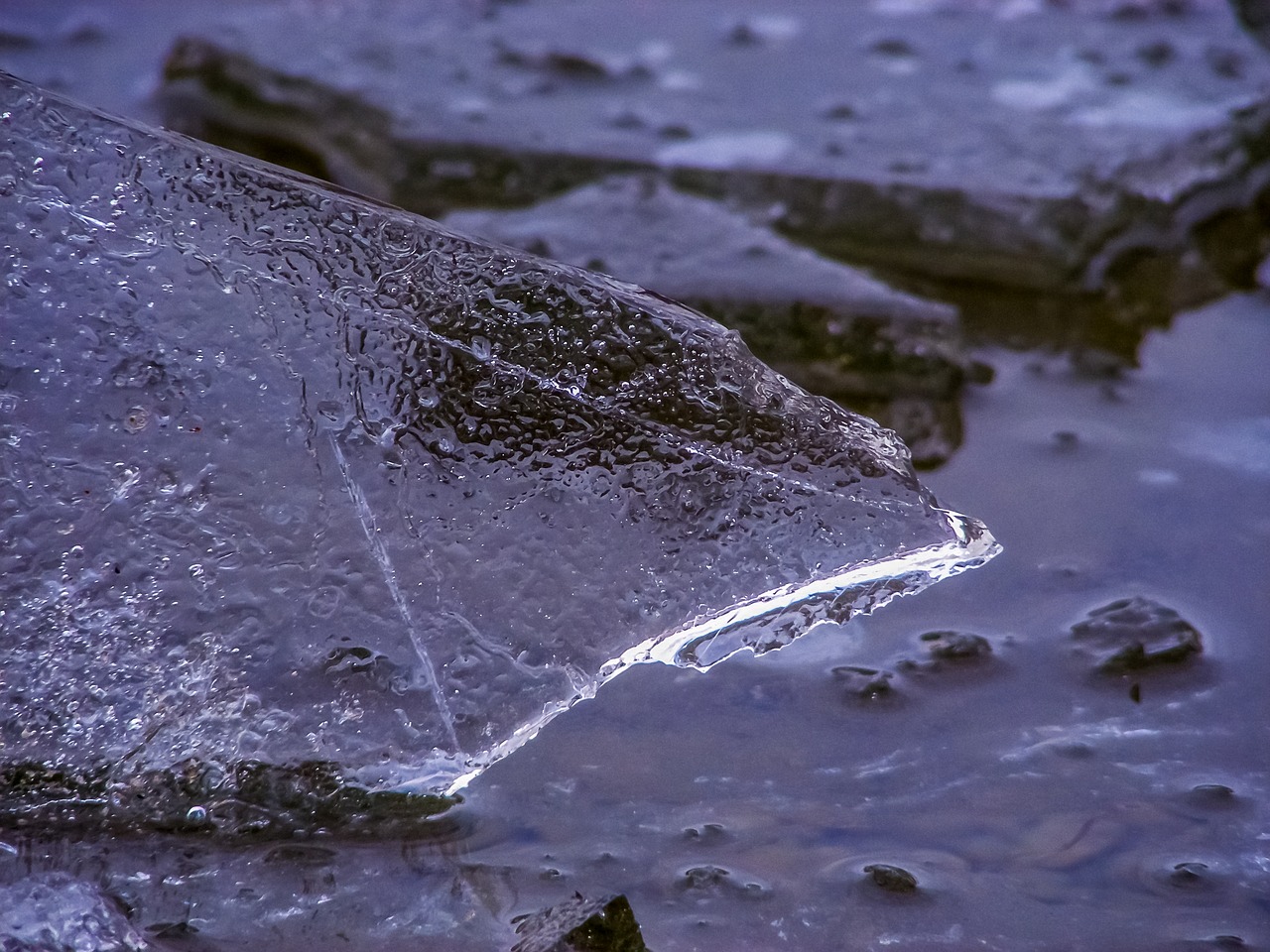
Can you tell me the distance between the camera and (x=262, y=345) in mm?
1416

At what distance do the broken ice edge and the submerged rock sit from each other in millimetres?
848

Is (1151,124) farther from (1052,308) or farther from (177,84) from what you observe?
(177,84)

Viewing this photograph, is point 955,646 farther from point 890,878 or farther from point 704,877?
point 704,877

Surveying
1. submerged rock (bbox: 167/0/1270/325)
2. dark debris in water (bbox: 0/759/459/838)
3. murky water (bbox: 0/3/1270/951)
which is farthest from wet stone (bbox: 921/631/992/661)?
submerged rock (bbox: 167/0/1270/325)

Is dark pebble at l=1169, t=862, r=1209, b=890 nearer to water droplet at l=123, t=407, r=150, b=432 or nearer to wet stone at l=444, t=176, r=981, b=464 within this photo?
wet stone at l=444, t=176, r=981, b=464

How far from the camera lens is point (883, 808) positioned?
1.35 metres

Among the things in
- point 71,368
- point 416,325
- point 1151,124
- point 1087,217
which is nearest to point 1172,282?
point 1087,217

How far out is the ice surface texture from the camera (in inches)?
53.2

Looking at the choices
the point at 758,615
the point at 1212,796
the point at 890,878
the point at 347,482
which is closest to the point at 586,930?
the point at 890,878

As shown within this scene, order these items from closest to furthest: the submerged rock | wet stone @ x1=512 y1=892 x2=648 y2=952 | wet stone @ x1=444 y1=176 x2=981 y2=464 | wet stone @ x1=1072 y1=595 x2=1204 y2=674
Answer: wet stone @ x1=512 y1=892 x2=648 y2=952 < wet stone @ x1=1072 y1=595 x2=1204 y2=674 < wet stone @ x1=444 y1=176 x2=981 y2=464 < the submerged rock

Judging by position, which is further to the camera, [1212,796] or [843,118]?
[843,118]

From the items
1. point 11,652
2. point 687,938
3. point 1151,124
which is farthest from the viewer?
point 1151,124

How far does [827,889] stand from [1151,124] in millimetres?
1774

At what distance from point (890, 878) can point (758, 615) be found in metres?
0.34
